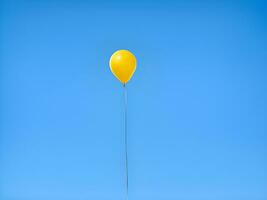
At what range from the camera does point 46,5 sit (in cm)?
896

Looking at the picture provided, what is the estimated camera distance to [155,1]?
898cm

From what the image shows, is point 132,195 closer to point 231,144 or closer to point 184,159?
point 184,159

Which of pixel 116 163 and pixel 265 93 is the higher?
pixel 265 93

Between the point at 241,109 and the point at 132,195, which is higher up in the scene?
the point at 241,109

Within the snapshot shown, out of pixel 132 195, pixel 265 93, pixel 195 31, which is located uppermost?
pixel 195 31

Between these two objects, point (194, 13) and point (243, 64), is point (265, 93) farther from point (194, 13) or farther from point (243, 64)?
point (194, 13)

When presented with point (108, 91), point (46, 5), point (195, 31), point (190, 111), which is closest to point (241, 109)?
point (190, 111)

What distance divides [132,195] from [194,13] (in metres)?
3.48

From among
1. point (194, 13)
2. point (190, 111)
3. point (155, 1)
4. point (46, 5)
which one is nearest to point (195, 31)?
point (194, 13)

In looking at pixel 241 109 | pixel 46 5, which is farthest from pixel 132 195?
pixel 46 5

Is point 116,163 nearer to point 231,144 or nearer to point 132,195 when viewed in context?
point 132,195

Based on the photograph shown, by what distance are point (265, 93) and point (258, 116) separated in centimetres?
43

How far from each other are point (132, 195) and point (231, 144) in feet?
6.60

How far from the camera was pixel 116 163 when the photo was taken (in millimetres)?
9047
